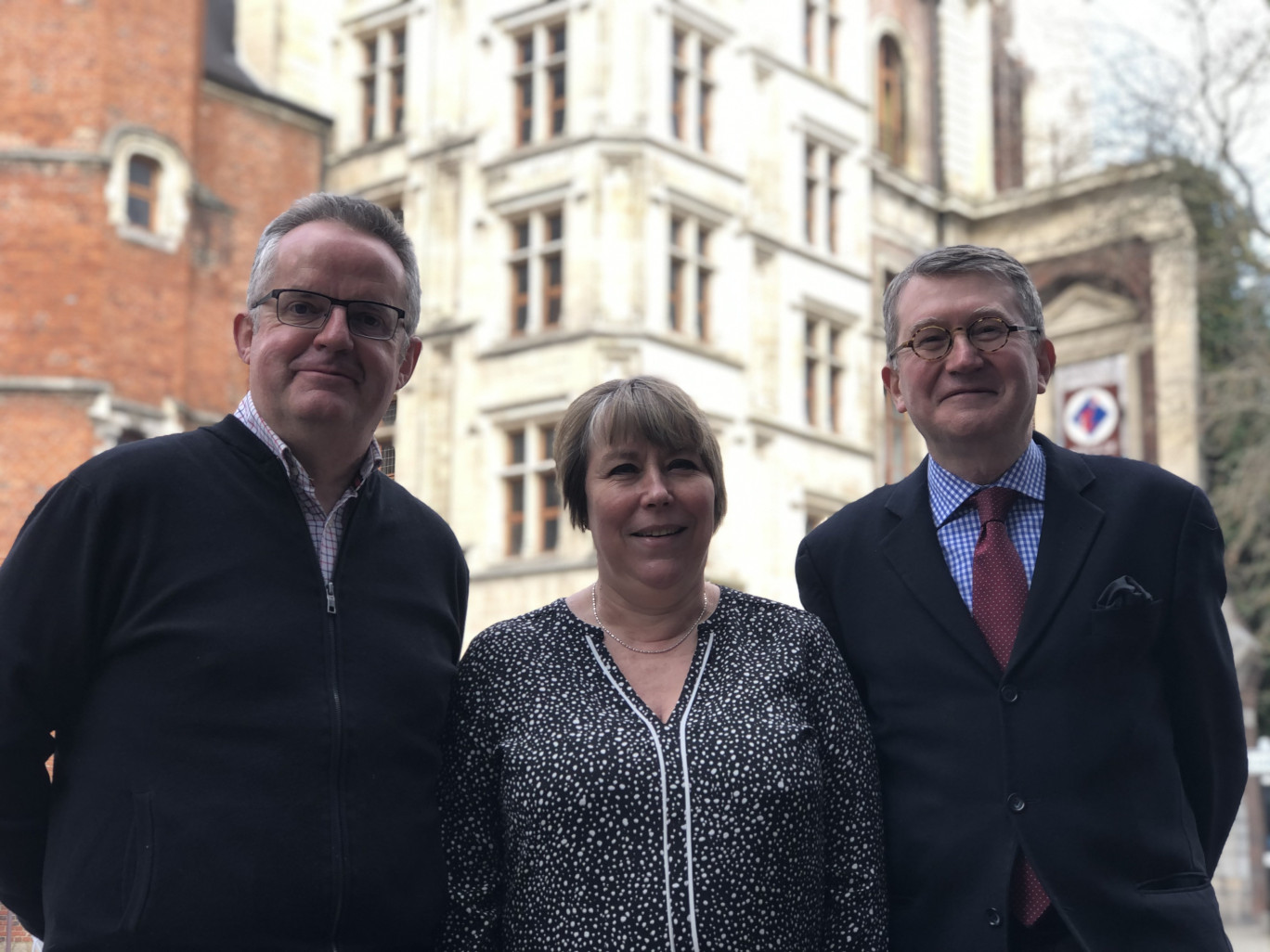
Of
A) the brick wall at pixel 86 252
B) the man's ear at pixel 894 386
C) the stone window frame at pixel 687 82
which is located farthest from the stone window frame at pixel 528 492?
the man's ear at pixel 894 386

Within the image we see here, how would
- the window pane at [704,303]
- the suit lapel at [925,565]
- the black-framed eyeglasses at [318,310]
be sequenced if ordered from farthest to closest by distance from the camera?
the window pane at [704,303]
the suit lapel at [925,565]
the black-framed eyeglasses at [318,310]

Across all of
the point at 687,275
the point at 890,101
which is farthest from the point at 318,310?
the point at 890,101

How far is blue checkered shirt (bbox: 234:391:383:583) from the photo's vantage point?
9.55 ft

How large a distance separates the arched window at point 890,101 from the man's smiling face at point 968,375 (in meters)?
22.5

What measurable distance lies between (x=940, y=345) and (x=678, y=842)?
3.72 feet

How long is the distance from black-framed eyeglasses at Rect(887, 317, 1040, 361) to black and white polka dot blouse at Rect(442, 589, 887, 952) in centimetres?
61

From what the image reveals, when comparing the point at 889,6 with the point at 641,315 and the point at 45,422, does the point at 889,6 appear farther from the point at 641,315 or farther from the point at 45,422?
the point at 45,422

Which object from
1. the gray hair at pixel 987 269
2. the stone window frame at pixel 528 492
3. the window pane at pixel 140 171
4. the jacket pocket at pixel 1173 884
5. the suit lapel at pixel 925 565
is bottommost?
the jacket pocket at pixel 1173 884

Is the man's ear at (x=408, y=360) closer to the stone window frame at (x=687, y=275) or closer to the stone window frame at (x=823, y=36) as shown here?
the stone window frame at (x=687, y=275)

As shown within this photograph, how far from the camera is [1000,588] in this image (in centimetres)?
309

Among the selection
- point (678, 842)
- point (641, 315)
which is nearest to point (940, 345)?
point (678, 842)

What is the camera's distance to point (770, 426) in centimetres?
2039

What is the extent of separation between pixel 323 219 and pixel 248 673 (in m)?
0.91

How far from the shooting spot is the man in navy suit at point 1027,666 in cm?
288
